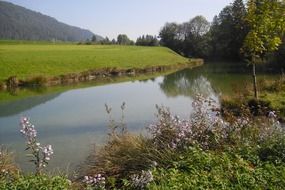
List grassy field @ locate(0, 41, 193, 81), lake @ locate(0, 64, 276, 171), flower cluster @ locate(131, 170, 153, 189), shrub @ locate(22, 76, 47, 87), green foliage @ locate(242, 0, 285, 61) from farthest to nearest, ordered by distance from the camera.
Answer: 1. grassy field @ locate(0, 41, 193, 81)
2. shrub @ locate(22, 76, 47, 87)
3. lake @ locate(0, 64, 276, 171)
4. green foliage @ locate(242, 0, 285, 61)
5. flower cluster @ locate(131, 170, 153, 189)

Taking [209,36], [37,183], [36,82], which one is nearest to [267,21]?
[37,183]

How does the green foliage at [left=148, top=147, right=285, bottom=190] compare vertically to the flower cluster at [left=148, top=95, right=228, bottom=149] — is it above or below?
below

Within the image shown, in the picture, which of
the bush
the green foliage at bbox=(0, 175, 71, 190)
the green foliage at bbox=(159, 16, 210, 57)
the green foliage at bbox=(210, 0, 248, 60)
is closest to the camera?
the green foliage at bbox=(0, 175, 71, 190)

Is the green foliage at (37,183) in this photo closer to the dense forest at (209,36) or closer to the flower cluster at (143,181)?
the flower cluster at (143,181)

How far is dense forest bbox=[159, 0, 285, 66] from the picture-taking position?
282 feet

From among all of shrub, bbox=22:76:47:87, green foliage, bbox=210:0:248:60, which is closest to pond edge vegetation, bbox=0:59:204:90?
shrub, bbox=22:76:47:87

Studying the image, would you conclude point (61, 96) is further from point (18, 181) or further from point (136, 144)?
point (18, 181)

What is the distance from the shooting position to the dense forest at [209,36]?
282 ft

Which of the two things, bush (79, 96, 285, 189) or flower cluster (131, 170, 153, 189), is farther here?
bush (79, 96, 285, 189)

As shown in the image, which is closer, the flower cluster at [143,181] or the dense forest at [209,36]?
the flower cluster at [143,181]

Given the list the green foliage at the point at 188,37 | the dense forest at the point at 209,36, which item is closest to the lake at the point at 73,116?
the dense forest at the point at 209,36

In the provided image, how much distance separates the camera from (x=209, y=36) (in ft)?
348

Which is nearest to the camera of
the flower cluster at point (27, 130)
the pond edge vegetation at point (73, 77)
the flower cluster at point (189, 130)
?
the flower cluster at point (27, 130)

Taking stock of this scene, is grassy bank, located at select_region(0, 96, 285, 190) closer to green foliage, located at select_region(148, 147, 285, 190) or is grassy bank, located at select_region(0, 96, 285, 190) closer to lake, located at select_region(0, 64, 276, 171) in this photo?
green foliage, located at select_region(148, 147, 285, 190)
